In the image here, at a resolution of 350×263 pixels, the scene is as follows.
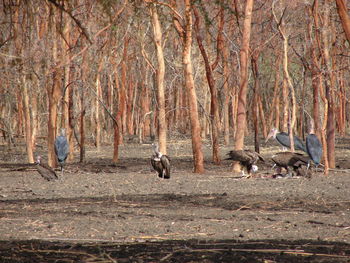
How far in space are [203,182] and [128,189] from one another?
7.01ft

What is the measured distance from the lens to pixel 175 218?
36.9 ft

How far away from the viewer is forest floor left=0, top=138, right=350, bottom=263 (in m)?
7.78

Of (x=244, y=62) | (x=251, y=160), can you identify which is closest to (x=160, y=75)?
(x=244, y=62)

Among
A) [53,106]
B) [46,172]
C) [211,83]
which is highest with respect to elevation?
[211,83]

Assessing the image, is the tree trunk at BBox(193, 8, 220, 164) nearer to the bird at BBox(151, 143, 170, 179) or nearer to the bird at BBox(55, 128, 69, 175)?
the bird at BBox(151, 143, 170, 179)

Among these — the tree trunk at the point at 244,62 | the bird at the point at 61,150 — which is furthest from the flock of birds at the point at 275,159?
the bird at the point at 61,150

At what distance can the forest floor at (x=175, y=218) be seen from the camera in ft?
25.5

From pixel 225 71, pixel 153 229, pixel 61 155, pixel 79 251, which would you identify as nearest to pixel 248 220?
pixel 153 229

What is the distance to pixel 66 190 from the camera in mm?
16344

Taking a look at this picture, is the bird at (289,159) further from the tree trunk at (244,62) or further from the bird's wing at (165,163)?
the tree trunk at (244,62)

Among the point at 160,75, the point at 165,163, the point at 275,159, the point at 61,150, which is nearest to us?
the point at 275,159

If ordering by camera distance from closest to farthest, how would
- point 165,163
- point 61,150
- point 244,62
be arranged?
1. point 165,163
2. point 61,150
3. point 244,62

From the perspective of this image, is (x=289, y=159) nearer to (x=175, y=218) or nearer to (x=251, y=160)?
(x=251, y=160)

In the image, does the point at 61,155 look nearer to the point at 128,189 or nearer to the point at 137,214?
the point at 128,189
